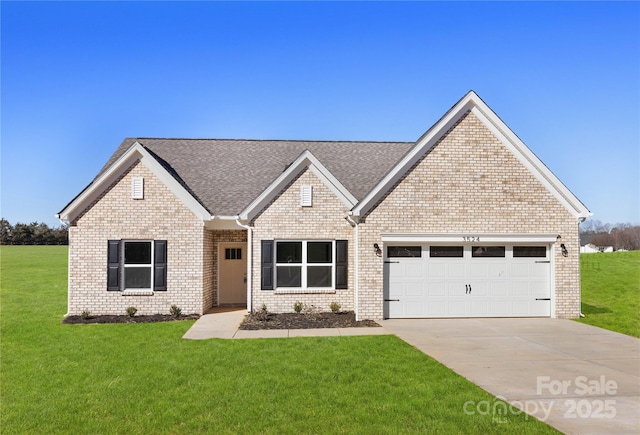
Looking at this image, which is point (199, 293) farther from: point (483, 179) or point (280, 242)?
point (483, 179)

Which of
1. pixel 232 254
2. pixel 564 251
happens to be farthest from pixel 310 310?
pixel 564 251

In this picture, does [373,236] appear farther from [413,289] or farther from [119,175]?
[119,175]

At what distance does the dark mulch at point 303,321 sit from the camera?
13.2 meters

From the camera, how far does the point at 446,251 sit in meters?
14.8

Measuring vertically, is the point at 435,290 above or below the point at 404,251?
below

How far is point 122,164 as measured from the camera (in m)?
15.2

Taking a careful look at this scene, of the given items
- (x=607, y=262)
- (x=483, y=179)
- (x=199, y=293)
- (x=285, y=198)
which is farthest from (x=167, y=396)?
(x=607, y=262)

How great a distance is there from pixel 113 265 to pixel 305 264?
21.7ft

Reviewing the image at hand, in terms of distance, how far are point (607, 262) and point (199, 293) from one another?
1450 inches

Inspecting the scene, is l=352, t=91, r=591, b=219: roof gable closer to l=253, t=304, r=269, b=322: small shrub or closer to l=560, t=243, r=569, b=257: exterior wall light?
l=560, t=243, r=569, b=257: exterior wall light

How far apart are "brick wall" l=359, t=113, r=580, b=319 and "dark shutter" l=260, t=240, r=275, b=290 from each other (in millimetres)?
3704

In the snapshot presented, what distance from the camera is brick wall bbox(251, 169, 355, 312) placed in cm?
1536

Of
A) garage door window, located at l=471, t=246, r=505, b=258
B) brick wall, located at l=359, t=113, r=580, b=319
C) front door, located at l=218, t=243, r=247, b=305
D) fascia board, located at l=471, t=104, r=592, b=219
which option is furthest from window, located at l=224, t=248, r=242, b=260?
fascia board, located at l=471, t=104, r=592, b=219

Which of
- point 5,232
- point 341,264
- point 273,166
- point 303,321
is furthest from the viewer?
point 5,232
